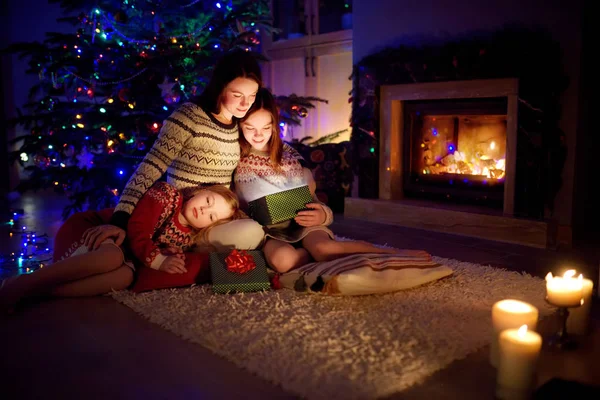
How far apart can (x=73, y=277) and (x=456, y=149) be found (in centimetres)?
272

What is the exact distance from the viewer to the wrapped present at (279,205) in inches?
88.7

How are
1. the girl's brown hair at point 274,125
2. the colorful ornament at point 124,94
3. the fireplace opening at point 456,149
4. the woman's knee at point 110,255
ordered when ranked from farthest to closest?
the fireplace opening at point 456,149, the colorful ornament at point 124,94, the girl's brown hair at point 274,125, the woman's knee at point 110,255

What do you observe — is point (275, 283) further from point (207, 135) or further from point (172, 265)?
point (207, 135)

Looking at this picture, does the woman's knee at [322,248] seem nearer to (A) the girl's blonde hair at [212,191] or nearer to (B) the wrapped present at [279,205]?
(B) the wrapped present at [279,205]

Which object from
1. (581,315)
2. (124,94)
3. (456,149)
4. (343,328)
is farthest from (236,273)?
(456,149)

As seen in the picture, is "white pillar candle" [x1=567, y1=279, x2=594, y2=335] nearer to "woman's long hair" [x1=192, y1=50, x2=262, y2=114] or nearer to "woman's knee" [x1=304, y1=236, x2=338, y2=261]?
"woman's knee" [x1=304, y1=236, x2=338, y2=261]

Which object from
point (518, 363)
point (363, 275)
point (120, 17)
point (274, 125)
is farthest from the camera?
point (120, 17)

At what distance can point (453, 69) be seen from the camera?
339cm

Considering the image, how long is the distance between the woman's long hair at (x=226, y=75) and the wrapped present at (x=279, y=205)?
0.46m

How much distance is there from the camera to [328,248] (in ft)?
7.13

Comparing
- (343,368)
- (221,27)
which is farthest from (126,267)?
(221,27)

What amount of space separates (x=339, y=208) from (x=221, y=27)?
1.74 metres

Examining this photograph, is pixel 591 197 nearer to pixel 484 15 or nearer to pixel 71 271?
pixel 484 15

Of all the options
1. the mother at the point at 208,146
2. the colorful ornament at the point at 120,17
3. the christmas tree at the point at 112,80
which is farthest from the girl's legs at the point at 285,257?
the colorful ornament at the point at 120,17
